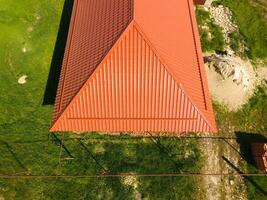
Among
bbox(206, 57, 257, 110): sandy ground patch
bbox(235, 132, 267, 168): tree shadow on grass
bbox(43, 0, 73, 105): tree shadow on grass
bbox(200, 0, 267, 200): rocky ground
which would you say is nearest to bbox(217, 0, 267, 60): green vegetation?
bbox(200, 0, 267, 200): rocky ground

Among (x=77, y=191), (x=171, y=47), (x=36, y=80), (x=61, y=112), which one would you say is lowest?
(x=77, y=191)

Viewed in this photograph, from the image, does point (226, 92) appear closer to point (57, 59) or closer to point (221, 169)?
point (221, 169)

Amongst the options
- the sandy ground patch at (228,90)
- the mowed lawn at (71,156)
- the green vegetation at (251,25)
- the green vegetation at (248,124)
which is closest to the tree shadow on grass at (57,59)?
the mowed lawn at (71,156)

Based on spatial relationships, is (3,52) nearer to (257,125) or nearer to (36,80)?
(36,80)

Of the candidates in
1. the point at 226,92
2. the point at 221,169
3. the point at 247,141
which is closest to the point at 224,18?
the point at 226,92

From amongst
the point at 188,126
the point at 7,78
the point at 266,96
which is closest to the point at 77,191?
the point at 188,126

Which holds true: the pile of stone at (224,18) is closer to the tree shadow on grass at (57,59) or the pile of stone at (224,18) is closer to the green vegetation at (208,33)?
the green vegetation at (208,33)

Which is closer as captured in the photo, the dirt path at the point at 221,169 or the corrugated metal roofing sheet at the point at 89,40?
the corrugated metal roofing sheet at the point at 89,40
